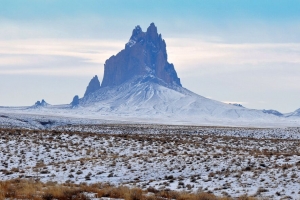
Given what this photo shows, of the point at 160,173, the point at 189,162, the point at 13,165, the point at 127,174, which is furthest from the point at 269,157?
the point at 13,165

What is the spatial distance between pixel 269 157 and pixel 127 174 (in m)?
7.97

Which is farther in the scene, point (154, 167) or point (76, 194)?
point (154, 167)

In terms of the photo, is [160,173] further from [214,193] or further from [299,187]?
[299,187]

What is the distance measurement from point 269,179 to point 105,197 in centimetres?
740

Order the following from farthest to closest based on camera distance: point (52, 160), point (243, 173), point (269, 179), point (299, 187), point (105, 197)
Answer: point (52, 160)
point (243, 173)
point (269, 179)
point (299, 187)
point (105, 197)

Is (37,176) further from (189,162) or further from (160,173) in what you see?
(189,162)

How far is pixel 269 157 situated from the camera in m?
23.4

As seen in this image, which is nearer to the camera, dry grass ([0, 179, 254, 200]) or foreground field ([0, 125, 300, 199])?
dry grass ([0, 179, 254, 200])

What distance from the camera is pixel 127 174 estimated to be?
21281mm

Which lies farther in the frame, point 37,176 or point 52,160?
point 52,160

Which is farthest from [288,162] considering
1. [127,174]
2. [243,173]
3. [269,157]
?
[127,174]

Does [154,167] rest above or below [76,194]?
above

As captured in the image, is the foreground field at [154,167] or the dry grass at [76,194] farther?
the foreground field at [154,167]

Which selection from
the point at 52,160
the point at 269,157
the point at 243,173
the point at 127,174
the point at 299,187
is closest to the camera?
the point at 299,187
